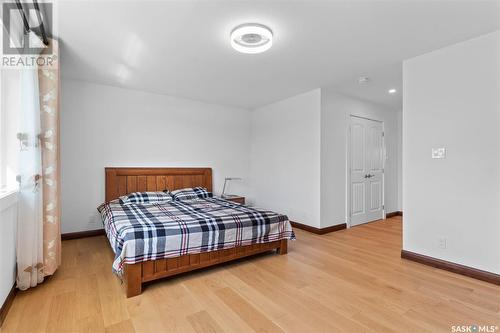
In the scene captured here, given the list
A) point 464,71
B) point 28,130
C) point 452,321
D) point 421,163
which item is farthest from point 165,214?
point 464,71

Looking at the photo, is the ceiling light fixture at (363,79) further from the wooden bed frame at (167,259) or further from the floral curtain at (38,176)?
the floral curtain at (38,176)

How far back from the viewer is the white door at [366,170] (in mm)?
4539

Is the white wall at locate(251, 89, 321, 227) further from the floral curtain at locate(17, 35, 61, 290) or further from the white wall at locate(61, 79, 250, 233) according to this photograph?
the floral curtain at locate(17, 35, 61, 290)

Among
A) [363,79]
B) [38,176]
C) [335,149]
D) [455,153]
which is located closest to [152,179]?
[38,176]

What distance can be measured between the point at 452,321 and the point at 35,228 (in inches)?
133

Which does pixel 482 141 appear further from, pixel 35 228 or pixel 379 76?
pixel 35 228

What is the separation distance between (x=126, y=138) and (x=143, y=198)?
110 cm

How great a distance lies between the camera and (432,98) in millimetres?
2744

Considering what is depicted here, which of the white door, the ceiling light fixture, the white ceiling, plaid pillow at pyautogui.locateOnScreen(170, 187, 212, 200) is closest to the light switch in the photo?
the white ceiling

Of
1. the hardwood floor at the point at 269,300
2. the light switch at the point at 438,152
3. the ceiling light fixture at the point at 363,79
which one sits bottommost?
the hardwood floor at the point at 269,300

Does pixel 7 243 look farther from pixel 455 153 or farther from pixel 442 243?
pixel 455 153

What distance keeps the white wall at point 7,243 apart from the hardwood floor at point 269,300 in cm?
18

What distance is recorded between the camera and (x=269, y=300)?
204 centimetres

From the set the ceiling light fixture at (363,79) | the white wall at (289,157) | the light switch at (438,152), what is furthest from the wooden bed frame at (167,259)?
the ceiling light fixture at (363,79)
